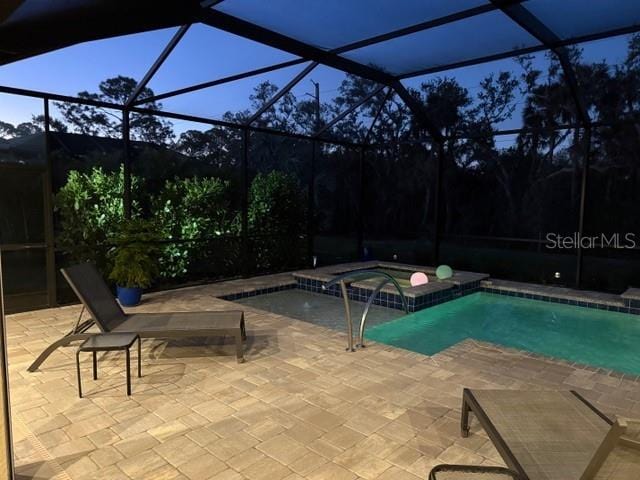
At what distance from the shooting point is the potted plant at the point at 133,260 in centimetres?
628

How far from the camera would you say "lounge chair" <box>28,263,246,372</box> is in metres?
4.05

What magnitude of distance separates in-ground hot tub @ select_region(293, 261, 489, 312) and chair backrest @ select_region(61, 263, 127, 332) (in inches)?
134

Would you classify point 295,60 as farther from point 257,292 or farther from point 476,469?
point 476,469

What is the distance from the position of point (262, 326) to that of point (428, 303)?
10.4 feet

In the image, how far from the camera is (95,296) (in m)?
4.30

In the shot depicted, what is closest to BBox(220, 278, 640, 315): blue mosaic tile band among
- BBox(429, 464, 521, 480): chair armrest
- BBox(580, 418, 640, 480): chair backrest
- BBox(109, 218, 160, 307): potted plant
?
BBox(109, 218, 160, 307): potted plant

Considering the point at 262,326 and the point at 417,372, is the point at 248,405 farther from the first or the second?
the point at 262,326

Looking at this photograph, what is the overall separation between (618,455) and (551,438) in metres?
0.93

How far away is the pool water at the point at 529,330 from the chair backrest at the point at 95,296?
3.18 metres

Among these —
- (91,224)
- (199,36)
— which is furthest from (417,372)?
(91,224)

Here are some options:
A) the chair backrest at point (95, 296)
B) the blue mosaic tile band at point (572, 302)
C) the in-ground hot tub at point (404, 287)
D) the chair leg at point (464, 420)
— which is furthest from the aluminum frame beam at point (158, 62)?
the blue mosaic tile band at point (572, 302)

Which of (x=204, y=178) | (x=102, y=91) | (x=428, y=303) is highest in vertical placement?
(x=102, y=91)

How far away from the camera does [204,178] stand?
8844 millimetres

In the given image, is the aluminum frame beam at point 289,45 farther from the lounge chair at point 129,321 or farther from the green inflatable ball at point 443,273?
the green inflatable ball at point 443,273
